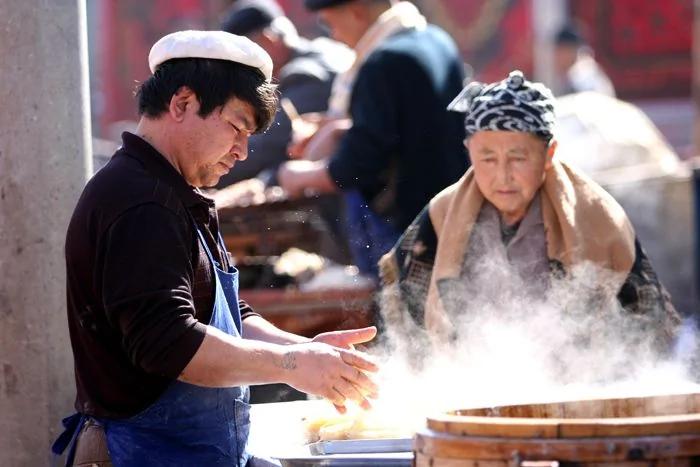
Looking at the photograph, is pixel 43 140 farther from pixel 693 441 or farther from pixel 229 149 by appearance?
pixel 693 441

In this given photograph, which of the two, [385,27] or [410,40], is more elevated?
[385,27]

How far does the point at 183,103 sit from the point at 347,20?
3082 millimetres

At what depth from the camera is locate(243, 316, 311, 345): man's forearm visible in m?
3.21

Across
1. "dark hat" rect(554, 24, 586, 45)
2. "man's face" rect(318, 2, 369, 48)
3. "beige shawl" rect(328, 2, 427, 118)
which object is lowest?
"beige shawl" rect(328, 2, 427, 118)

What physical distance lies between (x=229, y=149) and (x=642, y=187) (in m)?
5.45

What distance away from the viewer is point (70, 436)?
10.0 ft

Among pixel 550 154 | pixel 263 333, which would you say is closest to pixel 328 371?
pixel 263 333

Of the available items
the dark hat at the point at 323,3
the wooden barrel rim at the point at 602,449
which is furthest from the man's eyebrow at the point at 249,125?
the dark hat at the point at 323,3

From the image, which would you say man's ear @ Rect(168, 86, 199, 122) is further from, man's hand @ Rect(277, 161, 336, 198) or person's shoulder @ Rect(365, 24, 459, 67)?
man's hand @ Rect(277, 161, 336, 198)

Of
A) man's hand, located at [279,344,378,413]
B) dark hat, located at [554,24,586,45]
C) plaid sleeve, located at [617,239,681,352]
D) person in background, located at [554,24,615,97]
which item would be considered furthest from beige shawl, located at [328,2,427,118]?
dark hat, located at [554,24,586,45]

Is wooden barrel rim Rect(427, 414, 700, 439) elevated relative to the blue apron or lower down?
lower down

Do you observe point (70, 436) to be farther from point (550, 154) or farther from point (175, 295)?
point (550, 154)

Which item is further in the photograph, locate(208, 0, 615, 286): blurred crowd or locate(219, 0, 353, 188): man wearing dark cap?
locate(219, 0, 353, 188): man wearing dark cap

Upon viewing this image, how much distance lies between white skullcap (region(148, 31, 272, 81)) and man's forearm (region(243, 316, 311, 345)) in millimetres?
675
